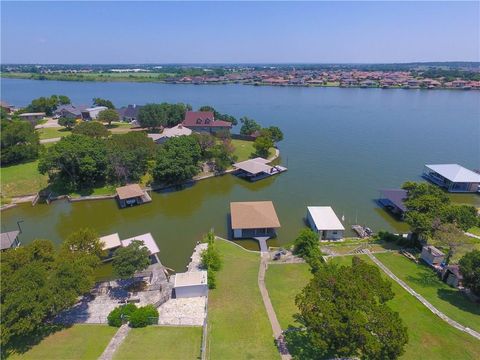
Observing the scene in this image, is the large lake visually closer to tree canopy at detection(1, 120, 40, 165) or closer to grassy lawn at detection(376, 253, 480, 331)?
grassy lawn at detection(376, 253, 480, 331)

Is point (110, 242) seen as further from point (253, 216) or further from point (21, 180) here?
point (21, 180)

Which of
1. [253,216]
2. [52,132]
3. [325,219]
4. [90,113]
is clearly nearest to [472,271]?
[325,219]

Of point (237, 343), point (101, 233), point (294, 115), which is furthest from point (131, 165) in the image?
point (294, 115)

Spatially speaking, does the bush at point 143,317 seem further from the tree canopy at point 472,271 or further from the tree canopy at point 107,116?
the tree canopy at point 107,116

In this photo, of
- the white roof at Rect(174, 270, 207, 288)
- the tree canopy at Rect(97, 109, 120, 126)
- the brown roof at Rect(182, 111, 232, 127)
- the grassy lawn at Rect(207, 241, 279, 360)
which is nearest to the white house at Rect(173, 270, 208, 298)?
the white roof at Rect(174, 270, 207, 288)

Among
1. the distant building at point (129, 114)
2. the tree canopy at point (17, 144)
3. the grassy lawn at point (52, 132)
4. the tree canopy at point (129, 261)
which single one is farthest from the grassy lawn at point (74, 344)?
the distant building at point (129, 114)

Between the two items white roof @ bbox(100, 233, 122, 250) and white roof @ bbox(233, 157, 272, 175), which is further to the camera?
white roof @ bbox(233, 157, 272, 175)
